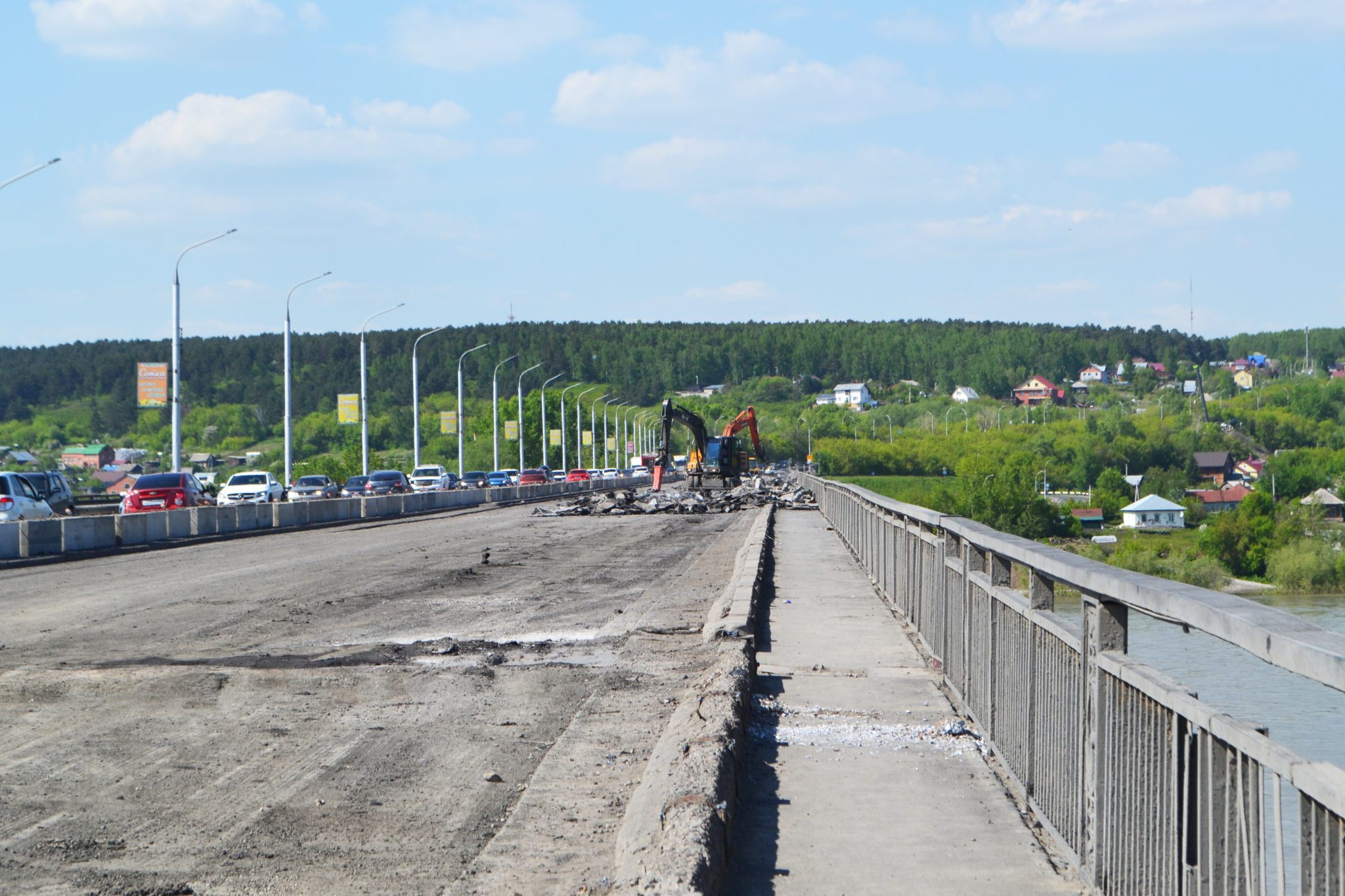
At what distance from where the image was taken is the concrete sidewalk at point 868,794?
5.35 metres

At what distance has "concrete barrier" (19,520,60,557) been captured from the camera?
92.9 feet

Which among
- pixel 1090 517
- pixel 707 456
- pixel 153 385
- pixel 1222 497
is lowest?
pixel 1090 517

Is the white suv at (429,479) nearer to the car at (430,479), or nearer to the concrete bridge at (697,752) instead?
the car at (430,479)

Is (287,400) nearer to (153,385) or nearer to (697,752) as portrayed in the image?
(153,385)

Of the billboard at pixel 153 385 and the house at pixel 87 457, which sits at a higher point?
the billboard at pixel 153 385

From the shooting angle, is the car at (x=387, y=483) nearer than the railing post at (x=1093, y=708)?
No

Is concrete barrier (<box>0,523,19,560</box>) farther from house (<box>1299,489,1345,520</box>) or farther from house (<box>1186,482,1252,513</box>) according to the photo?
house (<box>1186,482,1252,513</box>)

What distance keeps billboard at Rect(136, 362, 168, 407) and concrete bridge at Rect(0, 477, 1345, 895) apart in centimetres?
3205

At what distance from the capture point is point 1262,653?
2943 millimetres

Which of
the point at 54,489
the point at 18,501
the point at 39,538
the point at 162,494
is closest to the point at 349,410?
the point at 162,494

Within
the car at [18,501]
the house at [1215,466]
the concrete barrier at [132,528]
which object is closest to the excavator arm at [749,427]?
the concrete barrier at [132,528]

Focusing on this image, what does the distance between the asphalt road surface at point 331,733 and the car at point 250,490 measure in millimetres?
32632

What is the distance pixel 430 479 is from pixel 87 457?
85.9m

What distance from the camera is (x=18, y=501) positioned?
31.5 meters
